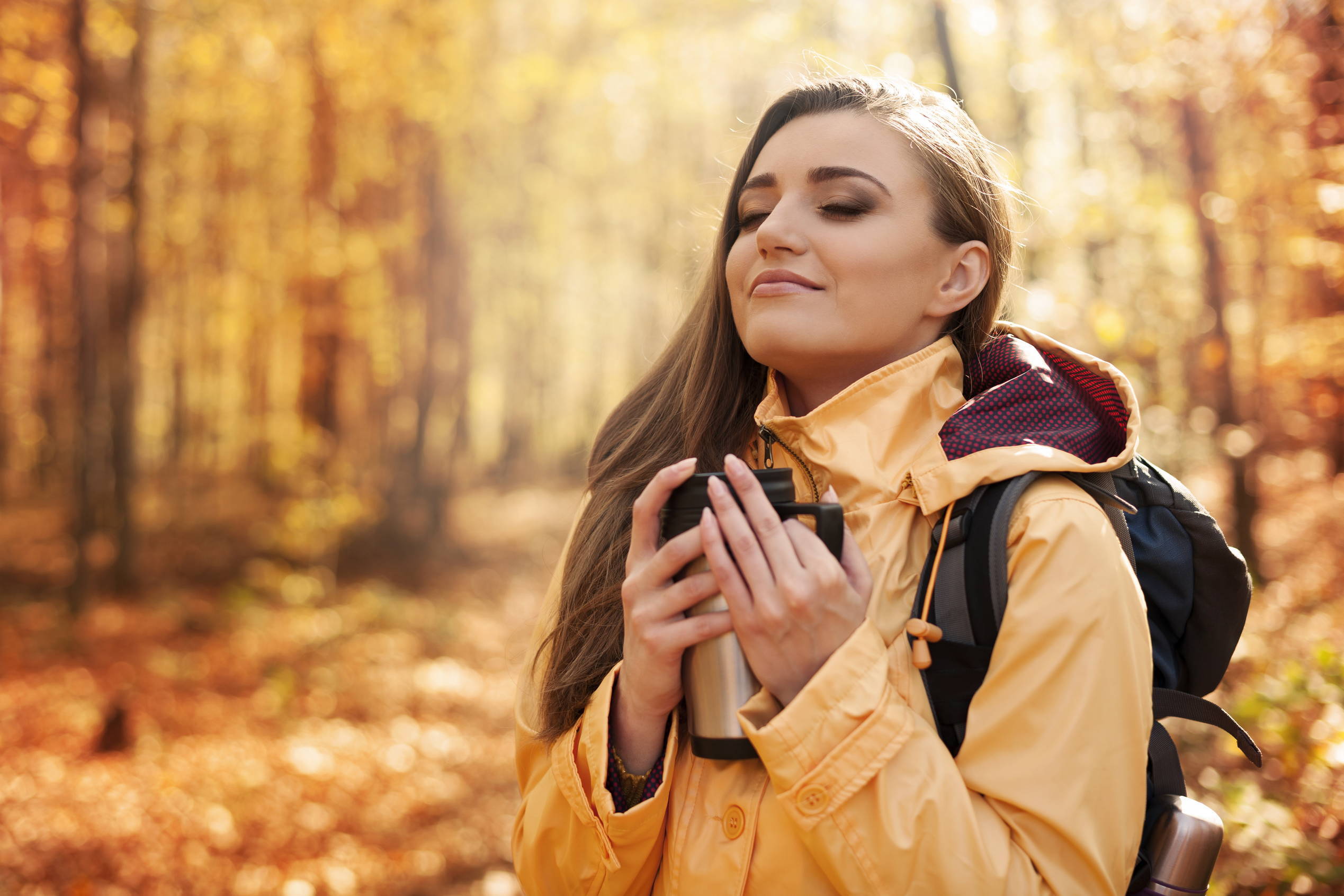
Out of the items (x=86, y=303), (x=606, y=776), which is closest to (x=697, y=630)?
(x=606, y=776)

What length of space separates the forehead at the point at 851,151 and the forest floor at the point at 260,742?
4.66m

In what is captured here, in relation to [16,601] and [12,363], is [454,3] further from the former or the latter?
[12,363]

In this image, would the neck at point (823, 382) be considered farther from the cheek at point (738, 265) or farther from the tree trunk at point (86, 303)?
the tree trunk at point (86, 303)

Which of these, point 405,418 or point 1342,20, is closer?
point 1342,20

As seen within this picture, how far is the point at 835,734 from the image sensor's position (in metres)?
1.43

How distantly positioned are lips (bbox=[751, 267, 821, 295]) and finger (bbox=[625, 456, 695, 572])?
442mm

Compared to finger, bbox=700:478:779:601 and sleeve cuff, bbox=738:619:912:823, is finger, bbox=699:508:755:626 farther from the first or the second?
sleeve cuff, bbox=738:619:912:823

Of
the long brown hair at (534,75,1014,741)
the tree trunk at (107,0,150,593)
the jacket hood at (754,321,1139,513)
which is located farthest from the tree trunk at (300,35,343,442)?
Answer: the jacket hood at (754,321,1139,513)

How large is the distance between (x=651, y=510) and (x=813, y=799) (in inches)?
22.7

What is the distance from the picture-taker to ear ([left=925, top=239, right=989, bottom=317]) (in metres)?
1.91

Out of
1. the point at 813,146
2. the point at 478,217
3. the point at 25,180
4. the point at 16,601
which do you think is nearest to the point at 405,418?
the point at 478,217

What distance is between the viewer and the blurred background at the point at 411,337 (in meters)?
5.45

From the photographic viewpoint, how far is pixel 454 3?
10.3m

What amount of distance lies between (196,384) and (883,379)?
1140 inches
